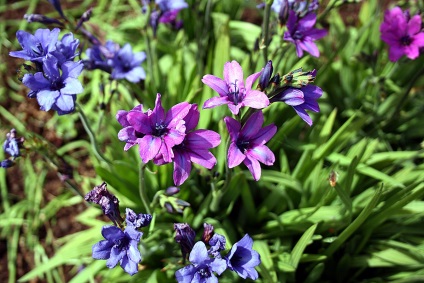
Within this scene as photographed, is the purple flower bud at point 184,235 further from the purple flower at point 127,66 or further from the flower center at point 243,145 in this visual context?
the purple flower at point 127,66

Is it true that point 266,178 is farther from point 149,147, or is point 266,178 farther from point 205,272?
point 149,147

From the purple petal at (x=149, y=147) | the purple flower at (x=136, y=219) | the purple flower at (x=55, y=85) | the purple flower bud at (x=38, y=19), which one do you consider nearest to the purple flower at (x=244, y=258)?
the purple flower at (x=136, y=219)

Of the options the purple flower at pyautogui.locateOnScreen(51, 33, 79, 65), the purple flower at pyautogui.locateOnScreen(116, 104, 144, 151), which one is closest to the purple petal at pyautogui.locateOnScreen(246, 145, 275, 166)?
the purple flower at pyautogui.locateOnScreen(116, 104, 144, 151)

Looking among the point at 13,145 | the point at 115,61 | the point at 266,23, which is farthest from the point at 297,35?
the point at 13,145

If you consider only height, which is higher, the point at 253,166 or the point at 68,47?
the point at 68,47

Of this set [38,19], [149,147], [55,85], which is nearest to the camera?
[149,147]
